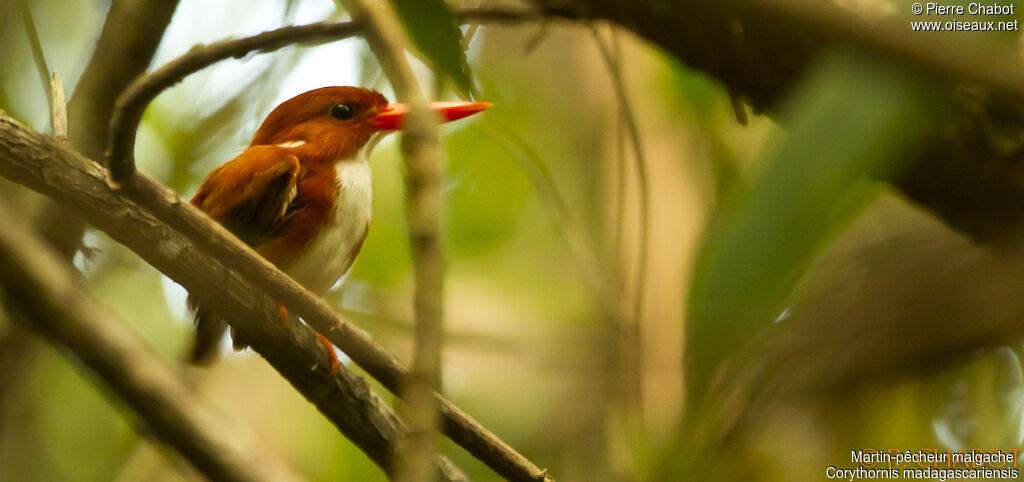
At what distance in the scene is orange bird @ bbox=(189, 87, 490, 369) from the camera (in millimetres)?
1847

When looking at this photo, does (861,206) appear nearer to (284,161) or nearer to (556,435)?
(284,161)

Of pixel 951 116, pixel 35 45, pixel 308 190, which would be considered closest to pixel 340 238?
pixel 308 190

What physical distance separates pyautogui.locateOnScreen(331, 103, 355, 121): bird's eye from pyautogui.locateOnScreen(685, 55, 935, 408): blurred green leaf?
1.46m

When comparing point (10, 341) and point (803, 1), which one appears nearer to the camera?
point (803, 1)

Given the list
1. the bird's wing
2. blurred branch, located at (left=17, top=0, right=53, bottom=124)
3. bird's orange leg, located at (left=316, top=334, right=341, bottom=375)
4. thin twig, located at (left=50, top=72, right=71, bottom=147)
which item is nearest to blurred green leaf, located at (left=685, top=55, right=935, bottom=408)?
thin twig, located at (left=50, top=72, right=71, bottom=147)

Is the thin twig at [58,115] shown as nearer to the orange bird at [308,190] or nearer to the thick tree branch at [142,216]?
the thick tree branch at [142,216]

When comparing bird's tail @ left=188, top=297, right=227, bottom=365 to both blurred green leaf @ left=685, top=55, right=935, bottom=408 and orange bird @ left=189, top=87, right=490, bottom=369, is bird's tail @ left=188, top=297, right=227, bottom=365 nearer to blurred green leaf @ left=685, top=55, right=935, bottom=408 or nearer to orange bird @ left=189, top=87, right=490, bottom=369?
orange bird @ left=189, top=87, right=490, bottom=369

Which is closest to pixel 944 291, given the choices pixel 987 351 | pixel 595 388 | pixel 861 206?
pixel 987 351

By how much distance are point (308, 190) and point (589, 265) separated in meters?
1.14

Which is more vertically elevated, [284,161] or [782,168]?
[284,161]

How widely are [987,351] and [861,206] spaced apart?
1.32 metres

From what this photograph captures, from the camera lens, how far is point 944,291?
1.86 metres

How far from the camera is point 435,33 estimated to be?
4.54ft

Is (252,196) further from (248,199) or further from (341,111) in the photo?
(341,111)
